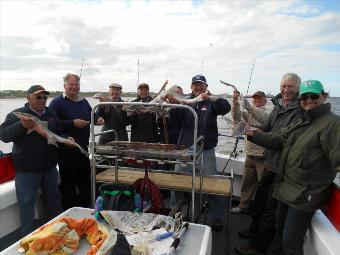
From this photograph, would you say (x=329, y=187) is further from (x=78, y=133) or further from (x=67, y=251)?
(x=78, y=133)

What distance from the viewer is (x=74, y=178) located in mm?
4496

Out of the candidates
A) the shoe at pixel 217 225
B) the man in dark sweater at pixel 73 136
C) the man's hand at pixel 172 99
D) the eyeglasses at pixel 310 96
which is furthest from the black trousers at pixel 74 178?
the eyeglasses at pixel 310 96

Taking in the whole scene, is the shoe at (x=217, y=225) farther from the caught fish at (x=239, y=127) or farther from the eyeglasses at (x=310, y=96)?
the eyeglasses at (x=310, y=96)

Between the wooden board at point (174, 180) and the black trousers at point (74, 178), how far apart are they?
57 centimetres

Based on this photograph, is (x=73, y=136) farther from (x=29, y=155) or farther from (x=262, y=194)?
(x=262, y=194)

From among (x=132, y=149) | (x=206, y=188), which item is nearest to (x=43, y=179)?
(x=132, y=149)

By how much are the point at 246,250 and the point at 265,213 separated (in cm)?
59

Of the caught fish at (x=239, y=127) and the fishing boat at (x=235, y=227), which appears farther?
the caught fish at (x=239, y=127)

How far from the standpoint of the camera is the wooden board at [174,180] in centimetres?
352

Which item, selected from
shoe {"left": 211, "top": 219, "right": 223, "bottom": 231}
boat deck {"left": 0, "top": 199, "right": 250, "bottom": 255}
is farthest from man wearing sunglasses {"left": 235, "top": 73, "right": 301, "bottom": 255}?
shoe {"left": 211, "top": 219, "right": 223, "bottom": 231}

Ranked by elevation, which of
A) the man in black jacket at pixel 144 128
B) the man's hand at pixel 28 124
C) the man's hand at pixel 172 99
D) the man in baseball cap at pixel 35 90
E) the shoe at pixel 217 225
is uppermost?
the man in baseball cap at pixel 35 90

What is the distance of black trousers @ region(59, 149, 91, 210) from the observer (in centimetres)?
438

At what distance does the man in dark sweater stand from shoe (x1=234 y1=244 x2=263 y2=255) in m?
2.33

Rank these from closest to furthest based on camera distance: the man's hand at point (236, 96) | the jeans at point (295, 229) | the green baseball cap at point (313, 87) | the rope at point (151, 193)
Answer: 1. the green baseball cap at point (313, 87)
2. the jeans at point (295, 229)
3. the rope at point (151, 193)
4. the man's hand at point (236, 96)
